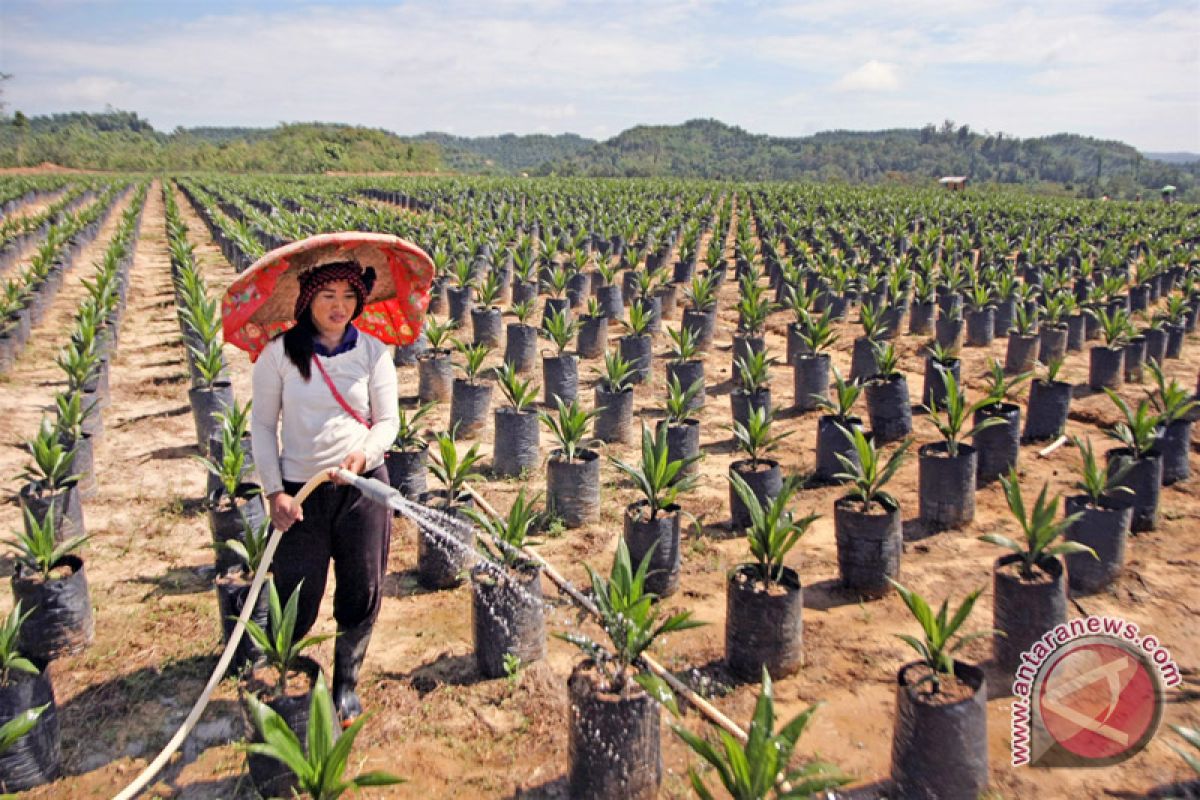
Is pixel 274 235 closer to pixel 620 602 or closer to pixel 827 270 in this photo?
pixel 827 270

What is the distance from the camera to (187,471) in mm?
6215

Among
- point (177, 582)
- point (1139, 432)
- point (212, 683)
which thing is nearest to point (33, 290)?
point (177, 582)

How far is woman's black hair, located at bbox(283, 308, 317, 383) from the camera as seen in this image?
288cm

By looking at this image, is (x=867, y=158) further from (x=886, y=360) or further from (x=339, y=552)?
(x=339, y=552)

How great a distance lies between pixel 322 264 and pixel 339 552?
108 cm

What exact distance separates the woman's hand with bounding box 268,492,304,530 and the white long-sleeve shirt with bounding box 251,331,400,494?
0.07 m

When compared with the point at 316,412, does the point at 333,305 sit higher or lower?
higher

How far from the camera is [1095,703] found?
3355 millimetres

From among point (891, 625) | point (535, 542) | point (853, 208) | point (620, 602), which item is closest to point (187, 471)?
point (535, 542)

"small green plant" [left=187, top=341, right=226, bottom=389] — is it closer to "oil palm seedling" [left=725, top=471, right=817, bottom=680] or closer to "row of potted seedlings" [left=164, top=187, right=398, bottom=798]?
"row of potted seedlings" [left=164, top=187, right=398, bottom=798]

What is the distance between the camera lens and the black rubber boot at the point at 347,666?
319 cm

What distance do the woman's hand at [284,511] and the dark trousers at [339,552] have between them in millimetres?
113

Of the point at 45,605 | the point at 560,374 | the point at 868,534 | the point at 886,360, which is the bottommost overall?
the point at 45,605

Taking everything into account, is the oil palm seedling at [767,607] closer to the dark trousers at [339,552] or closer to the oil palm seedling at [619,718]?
the oil palm seedling at [619,718]
